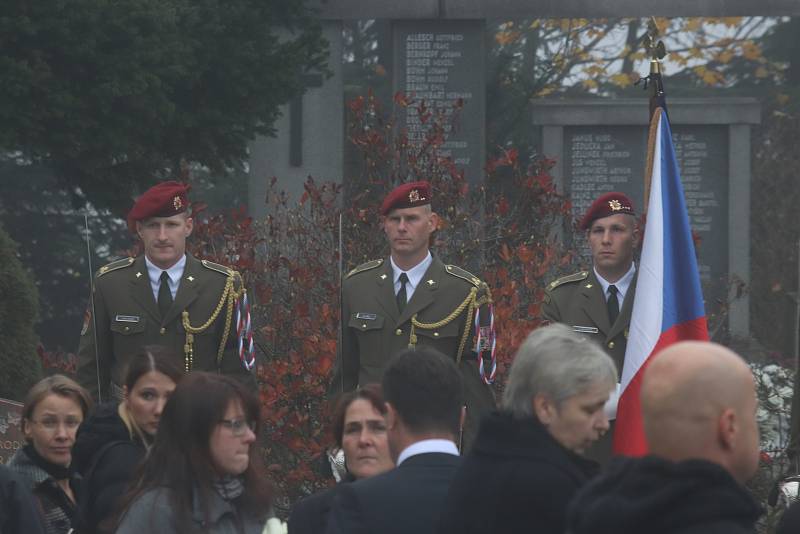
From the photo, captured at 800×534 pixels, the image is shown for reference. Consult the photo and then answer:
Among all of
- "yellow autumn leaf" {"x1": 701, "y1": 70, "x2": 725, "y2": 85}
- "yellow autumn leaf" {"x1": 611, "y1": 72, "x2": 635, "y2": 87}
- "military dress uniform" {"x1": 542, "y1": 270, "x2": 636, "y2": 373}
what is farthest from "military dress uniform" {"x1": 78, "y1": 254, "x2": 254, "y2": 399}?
"yellow autumn leaf" {"x1": 701, "y1": 70, "x2": 725, "y2": 85}

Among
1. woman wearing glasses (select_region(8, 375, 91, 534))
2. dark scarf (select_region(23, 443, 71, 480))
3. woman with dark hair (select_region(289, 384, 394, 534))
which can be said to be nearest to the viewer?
woman with dark hair (select_region(289, 384, 394, 534))

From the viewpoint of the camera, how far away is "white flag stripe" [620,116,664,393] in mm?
6906

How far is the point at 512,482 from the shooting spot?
13.4 ft

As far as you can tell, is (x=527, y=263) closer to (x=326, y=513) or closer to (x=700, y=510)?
(x=326, y=513)

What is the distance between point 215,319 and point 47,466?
1.74m

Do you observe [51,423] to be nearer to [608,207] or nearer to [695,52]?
[608,207]

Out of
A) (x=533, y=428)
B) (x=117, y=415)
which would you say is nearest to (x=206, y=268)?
(x=117, y=415)

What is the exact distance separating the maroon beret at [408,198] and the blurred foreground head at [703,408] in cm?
449

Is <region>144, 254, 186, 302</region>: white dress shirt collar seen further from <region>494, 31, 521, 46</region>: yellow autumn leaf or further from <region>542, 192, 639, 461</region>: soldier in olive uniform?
<region>494, 31, 521, 46</region>: yellow autumn leaf

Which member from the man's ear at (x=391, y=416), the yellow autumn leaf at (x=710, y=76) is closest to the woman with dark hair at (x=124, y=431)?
the man's ear at (x=391, y=416)

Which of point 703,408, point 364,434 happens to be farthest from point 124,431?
point 703,408

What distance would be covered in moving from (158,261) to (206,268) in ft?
0.81

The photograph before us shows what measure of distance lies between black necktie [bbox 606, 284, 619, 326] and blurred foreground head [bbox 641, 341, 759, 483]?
4.35 metres

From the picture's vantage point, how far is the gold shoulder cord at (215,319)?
7.91 metres
